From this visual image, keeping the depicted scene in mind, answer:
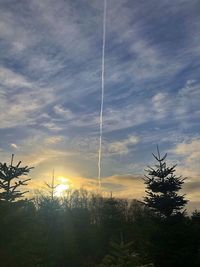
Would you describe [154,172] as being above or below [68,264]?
above

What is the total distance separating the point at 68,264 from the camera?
3509 centimetres

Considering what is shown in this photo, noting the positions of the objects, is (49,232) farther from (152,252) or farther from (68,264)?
(152,252)

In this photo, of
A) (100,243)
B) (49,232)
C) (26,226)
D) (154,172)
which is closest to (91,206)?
(100,243)

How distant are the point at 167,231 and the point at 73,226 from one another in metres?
22.9

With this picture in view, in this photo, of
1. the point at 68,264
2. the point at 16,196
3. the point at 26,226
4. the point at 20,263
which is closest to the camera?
the point at 20,263

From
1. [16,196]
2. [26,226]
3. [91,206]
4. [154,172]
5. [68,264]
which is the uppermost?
[91,206]

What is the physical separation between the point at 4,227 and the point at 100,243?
95.1ft

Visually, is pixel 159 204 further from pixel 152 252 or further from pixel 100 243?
pixel 100 243

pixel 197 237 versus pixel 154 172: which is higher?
pixel 154 172

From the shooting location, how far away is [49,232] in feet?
119

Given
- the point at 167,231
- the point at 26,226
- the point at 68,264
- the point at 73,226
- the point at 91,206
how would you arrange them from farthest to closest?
the point at 91,206 < the point at 73,226 < the point at 68,264 < the point at 167,231 < the point at 26,226

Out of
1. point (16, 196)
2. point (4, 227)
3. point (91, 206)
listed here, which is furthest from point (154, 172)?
point (91, 206)

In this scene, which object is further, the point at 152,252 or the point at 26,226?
the point at 152,252

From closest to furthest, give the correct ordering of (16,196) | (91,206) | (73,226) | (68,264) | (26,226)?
(26,226) < (16,196) < (68,264) < (73,226) < (91,206)
